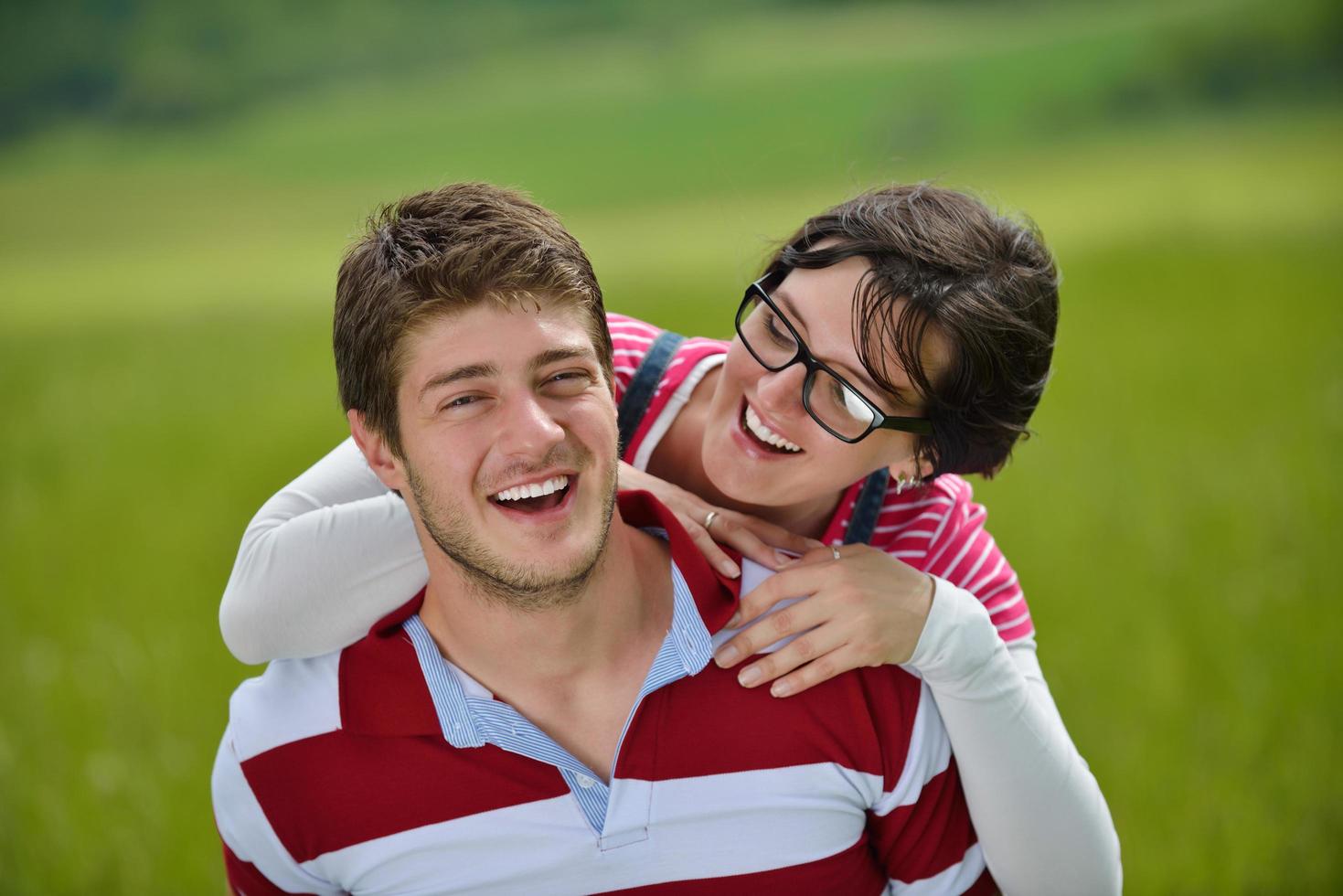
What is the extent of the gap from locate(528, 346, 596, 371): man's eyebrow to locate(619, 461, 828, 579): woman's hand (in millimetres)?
291

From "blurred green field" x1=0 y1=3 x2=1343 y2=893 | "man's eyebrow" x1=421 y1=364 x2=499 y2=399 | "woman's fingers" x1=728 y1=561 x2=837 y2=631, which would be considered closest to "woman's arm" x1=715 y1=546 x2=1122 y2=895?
"woman's fingers" x1=728 y1=561 x2=837 y2=631

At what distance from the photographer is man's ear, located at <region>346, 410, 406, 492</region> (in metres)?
1.66

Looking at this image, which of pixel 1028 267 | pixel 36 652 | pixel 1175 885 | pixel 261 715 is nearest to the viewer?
pixel 261 715

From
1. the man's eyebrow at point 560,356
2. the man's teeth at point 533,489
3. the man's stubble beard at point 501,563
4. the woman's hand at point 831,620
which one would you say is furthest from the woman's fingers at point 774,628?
the man's eyebrow at point 560,356

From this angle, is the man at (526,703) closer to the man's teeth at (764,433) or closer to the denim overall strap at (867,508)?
the man's teeth at (764,433)

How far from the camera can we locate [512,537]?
1560 millimetres

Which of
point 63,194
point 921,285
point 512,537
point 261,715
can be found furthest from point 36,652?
point 63,194

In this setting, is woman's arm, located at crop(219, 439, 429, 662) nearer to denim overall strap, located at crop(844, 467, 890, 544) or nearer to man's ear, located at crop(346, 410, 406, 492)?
man's ear, located at crop(346, 410, 406, 492)

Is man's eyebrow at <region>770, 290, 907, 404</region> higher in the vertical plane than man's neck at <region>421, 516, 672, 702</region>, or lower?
higher

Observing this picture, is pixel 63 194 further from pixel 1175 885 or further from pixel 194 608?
pixel 1175 885

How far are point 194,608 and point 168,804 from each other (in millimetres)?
1238

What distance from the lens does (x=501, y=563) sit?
1572mm

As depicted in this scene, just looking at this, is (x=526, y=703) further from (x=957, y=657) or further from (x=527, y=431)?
(x=957, y=657)

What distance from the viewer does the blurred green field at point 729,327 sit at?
3.85 m
